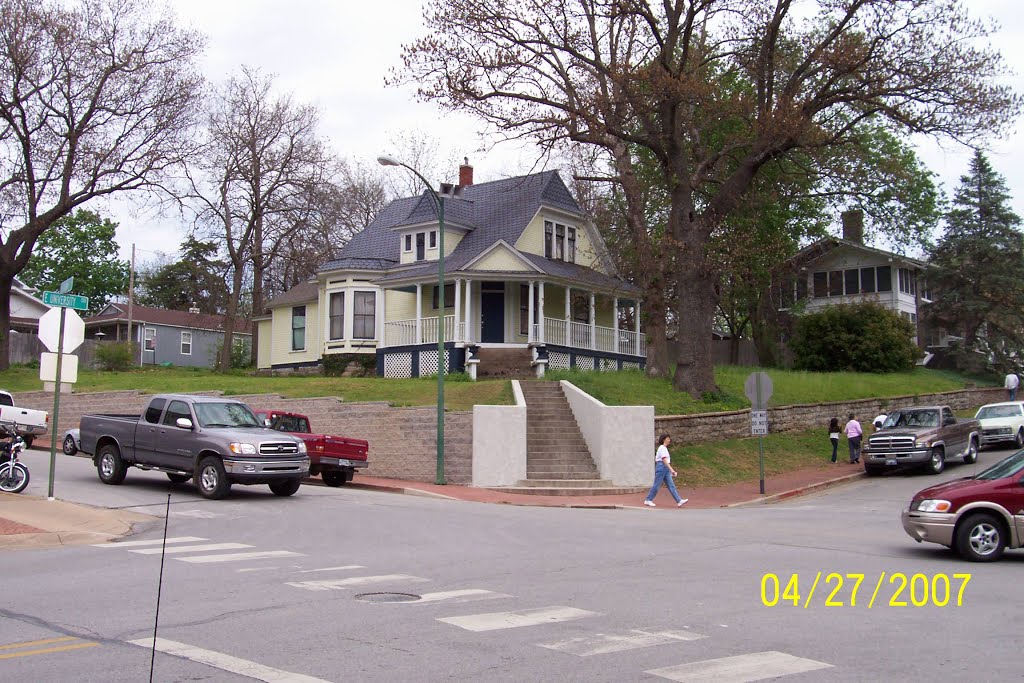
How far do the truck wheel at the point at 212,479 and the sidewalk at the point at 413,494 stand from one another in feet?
6.45

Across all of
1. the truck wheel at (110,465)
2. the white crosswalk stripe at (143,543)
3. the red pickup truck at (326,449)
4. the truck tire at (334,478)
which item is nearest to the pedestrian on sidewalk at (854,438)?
the red pickup truck at (326,449)

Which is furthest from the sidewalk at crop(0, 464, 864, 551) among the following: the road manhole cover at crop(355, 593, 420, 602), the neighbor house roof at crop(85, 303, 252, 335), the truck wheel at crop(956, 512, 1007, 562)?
the neighbor house roof at crop(85, 303, 252, 335)

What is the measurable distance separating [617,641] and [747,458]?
21620 mm

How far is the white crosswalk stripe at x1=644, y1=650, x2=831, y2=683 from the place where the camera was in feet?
22.5

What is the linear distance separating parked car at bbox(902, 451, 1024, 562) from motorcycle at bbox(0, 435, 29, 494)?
50.2ft

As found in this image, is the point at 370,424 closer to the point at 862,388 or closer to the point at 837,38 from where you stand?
the point at 837,38

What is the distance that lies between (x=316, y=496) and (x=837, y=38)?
2095 cm

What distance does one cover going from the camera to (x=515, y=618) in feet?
28.9

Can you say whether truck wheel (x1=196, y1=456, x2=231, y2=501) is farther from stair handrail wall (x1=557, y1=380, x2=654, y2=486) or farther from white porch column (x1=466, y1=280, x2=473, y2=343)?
white porch column (x1=466, y1=280, x2=473, y2=343)

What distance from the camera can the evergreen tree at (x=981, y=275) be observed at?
48491mm

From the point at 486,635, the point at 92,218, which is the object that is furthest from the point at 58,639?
the point at 92,218

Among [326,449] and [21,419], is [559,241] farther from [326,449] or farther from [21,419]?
[21,419]

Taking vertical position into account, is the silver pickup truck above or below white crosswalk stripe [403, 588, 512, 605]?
above
